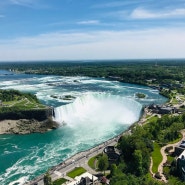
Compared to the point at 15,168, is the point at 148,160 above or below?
above

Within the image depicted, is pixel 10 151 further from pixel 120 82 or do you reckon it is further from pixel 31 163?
pixel 120 82

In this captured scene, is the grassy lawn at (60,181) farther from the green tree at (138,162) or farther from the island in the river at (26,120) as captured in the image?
the island in the river at (26,120)

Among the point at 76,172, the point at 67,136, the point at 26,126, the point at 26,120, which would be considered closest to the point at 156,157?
the point at 76,172

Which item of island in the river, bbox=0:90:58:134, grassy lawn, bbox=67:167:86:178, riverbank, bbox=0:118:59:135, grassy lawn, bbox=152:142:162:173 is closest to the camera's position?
grassy lawn, bbox=67:167:86:178

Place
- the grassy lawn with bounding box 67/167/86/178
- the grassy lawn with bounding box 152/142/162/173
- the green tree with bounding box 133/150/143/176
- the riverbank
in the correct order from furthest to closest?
1. the riverbank
2. the grassy lawn with bounding box 152/142/162/173
3. the grassy lawn with bounding box 67/167/86/178
4. the green tree with bounding box 133/150/143/176

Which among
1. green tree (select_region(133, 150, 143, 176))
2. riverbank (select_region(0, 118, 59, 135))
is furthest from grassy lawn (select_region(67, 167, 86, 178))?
riverbank (select_region(0, 118, 59, 135))

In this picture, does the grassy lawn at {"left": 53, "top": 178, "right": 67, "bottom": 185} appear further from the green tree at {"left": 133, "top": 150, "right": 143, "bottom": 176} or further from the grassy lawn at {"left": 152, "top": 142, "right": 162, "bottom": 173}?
the grassy lawn at {"left": 152, "top": 142, "right": 162, "bottom": 173}

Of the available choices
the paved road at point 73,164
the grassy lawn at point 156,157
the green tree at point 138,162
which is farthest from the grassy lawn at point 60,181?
the grassy lawn at point 156,157

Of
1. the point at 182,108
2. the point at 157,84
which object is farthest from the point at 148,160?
the point at 157,84
